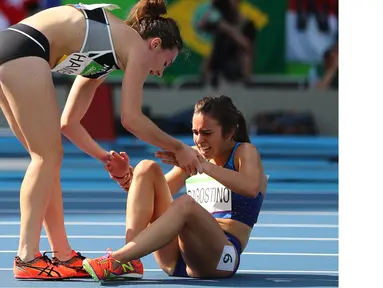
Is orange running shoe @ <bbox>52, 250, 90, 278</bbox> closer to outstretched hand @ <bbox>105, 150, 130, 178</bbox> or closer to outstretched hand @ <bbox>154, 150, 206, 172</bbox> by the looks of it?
outstretched hand @ <bbox>105, 150, 130, 178</bbox>

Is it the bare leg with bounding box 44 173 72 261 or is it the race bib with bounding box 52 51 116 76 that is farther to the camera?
the bare leg with bounding box 44 173 72 261

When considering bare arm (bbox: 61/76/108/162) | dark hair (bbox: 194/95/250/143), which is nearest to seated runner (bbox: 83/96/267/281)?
dark hair (bbox: 194/95/250/143)

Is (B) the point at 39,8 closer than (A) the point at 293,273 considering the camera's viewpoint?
No

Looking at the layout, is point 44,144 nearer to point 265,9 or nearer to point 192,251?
point 192,251

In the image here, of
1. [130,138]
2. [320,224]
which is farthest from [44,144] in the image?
[130,138]

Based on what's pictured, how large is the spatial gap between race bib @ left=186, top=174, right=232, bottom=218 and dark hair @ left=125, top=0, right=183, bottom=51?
0.75 m

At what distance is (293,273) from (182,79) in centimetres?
1256

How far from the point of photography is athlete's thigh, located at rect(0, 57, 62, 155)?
5832 mm

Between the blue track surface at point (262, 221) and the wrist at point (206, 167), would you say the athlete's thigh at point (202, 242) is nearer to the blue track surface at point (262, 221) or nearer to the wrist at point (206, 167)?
the blue track surface at point (262, 221)

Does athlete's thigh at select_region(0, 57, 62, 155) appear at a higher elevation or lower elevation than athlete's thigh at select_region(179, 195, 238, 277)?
higher

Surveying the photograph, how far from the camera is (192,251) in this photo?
5.80 metres

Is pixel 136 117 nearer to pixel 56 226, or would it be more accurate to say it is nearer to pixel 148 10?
pixel 148 10

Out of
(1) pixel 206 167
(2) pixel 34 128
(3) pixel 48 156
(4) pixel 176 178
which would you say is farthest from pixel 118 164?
(1) pixel 206 167
